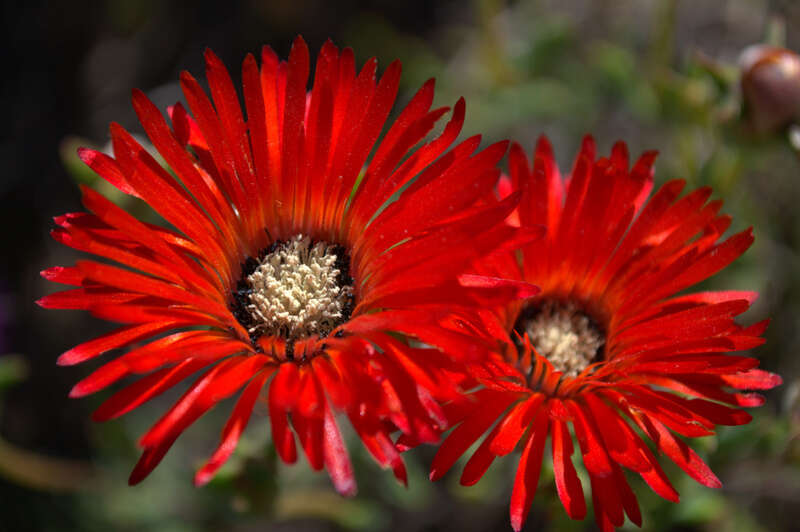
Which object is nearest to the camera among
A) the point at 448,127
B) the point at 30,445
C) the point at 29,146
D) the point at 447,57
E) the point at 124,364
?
the point at 124,364

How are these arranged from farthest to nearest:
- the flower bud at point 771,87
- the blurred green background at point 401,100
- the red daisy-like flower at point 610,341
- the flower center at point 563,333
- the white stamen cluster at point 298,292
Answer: the blurred green background at point 401,100 < the flower bud at point 771,87 < the flower center at point 563,333 < the white stamen cluster at point 298,292 < the red daisy-like flower at point 610,341

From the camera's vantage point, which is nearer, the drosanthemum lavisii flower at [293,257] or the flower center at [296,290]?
the drosanthemum lavisii flower at [293,257]

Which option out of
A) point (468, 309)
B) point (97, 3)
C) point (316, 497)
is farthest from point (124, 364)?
point (97, 3)

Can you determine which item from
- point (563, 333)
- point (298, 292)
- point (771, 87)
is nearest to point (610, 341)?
point (563, 333)

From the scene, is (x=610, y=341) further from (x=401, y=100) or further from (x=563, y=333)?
(x=401, y=100)

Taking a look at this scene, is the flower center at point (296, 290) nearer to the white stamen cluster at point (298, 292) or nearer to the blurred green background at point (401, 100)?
the white stamen cluster at point (298, 292)

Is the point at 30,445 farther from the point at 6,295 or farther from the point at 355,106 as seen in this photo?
the point at 355,106

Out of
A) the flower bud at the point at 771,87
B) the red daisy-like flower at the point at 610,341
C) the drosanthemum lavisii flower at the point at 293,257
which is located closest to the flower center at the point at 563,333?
the red daisy-like flower at the point at 610,341

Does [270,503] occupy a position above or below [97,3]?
below
